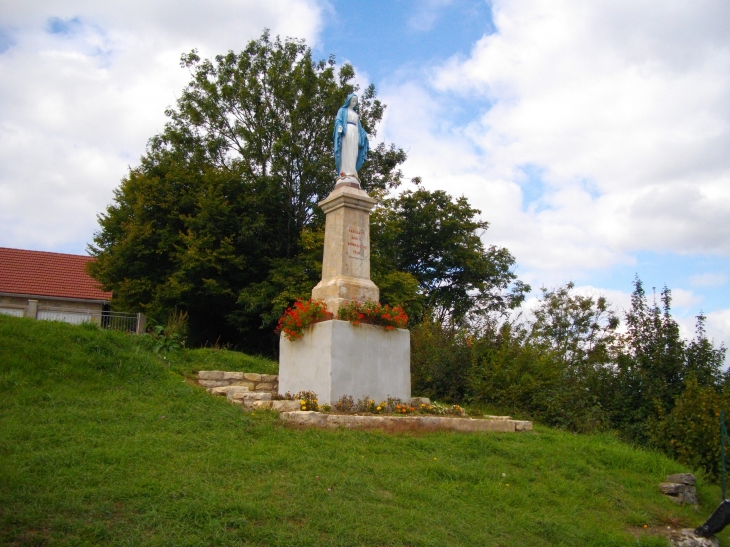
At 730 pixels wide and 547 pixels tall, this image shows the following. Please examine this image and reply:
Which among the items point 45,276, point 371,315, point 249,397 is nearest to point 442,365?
point 371,315

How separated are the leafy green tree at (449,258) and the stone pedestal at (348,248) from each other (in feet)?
51.8

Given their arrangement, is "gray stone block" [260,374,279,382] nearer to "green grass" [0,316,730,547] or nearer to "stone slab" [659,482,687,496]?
"green grass" [0,316,730,547]

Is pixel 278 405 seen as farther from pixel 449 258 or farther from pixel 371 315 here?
pixel 449 258

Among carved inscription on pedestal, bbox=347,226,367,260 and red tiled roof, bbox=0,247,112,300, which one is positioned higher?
red tiled roof, bbox=0,247,112,300

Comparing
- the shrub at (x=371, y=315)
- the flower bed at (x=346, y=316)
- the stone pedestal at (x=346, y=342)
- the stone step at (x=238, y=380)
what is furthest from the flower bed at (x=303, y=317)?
the stone step at (x=238, y=380)

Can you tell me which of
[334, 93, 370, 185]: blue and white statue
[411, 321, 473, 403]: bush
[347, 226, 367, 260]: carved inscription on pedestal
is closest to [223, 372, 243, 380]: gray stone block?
[347, 226, 367, 260]: carved inscription on pedestal

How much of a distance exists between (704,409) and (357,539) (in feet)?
27.0

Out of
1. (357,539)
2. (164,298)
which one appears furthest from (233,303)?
(357,539)

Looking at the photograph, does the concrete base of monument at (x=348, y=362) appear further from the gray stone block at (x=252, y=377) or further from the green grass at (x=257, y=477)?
the green grass at (x=257, y=477)

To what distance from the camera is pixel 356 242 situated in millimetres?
11008

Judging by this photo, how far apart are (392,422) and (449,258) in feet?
66.2

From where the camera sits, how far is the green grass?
491cm

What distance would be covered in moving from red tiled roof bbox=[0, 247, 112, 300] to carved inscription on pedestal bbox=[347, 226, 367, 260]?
61.0 ft

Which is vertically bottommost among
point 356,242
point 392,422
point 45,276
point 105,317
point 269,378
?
point 392,422
